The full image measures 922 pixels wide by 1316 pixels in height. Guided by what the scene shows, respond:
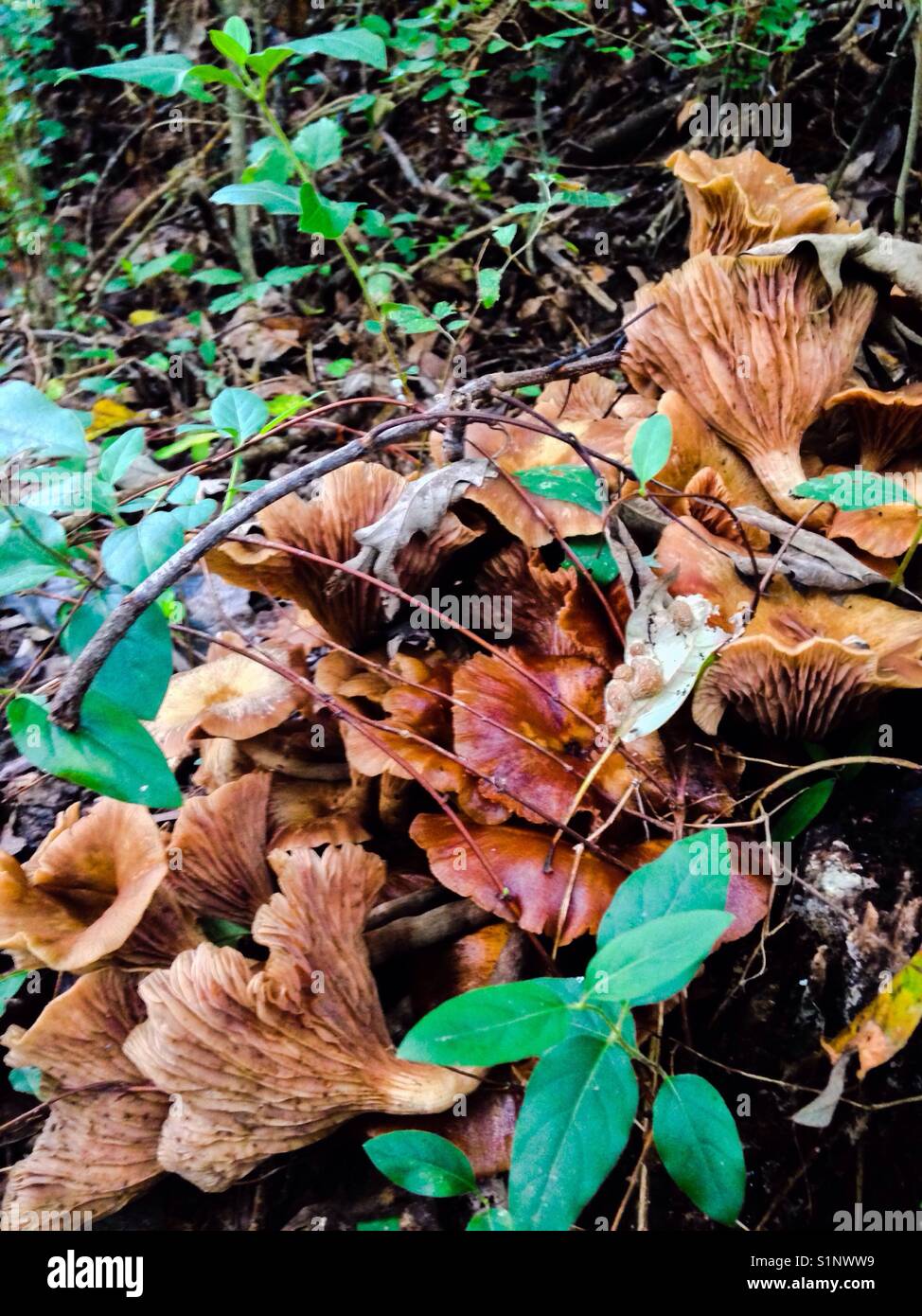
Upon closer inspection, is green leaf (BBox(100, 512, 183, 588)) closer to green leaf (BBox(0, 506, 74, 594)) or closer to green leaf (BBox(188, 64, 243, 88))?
green leaf (BBox(0, 506, 74, 594))

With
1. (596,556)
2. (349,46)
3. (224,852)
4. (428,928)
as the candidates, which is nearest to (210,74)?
(349,46)

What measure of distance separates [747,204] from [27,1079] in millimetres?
2991

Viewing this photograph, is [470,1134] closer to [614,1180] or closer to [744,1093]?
[614,1180]

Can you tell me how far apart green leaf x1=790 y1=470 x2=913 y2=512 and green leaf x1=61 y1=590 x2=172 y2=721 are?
1.53m

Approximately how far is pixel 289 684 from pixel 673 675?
1089 mm

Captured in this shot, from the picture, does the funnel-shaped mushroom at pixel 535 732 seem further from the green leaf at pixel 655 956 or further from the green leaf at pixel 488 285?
the green leaf at pixel 488 285

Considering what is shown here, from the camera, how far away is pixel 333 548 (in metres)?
2.42

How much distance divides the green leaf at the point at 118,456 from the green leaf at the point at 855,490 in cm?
166

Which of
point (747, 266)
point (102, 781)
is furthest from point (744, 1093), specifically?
point (747, 266)

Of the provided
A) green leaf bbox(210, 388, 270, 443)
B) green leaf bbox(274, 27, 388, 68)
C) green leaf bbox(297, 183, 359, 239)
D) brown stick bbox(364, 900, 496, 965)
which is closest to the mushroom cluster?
brown stick bbox(364, 900, 496, 965)

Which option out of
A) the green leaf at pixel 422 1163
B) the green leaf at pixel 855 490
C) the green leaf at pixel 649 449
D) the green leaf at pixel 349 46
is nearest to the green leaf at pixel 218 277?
the green leaf at pixel 349 46

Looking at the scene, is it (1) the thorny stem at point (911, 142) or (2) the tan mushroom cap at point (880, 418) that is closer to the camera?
(2) the tan mushroom cap at point (880, 418)

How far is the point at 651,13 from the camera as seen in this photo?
17.4ft

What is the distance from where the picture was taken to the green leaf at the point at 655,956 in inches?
49.0
